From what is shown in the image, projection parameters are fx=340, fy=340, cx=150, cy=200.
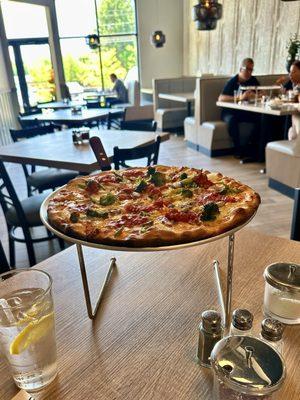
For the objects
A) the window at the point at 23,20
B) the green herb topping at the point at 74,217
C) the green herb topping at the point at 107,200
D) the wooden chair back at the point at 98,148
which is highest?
the window at the point at 23,20

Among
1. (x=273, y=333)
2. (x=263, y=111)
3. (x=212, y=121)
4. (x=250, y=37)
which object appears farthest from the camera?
(x=250, y=37)

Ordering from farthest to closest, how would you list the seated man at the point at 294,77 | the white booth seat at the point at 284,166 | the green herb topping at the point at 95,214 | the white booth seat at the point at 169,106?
the white booth seat at the point at 169,106
the seated man at the point at 294,77
the white booth seat at the point at 284,166
the green herb topping at the point at 95,214

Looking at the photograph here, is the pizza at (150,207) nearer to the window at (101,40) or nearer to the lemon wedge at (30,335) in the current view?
the lemon wedge at (30,335)

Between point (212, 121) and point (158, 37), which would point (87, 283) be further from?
point (158, 37)

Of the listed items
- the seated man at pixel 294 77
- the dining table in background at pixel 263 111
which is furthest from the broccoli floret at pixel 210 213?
the seated man at pixel 294 77

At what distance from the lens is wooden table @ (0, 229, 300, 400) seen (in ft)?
2.21

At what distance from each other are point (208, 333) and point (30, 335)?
350 millimetres

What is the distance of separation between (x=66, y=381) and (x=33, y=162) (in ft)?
6.11

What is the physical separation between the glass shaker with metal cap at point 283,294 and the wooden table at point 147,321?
0.03 meters

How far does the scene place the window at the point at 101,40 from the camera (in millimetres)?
8297

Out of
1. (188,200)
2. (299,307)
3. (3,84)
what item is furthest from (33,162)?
(3,84)

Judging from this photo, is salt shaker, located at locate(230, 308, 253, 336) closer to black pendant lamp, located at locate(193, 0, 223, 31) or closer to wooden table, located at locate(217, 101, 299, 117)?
Result: wooden table, located at locate(217, 101, 299, 117)

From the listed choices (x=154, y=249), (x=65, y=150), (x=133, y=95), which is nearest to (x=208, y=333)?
(x=154, y=249)

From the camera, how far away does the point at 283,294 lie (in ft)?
2.59
